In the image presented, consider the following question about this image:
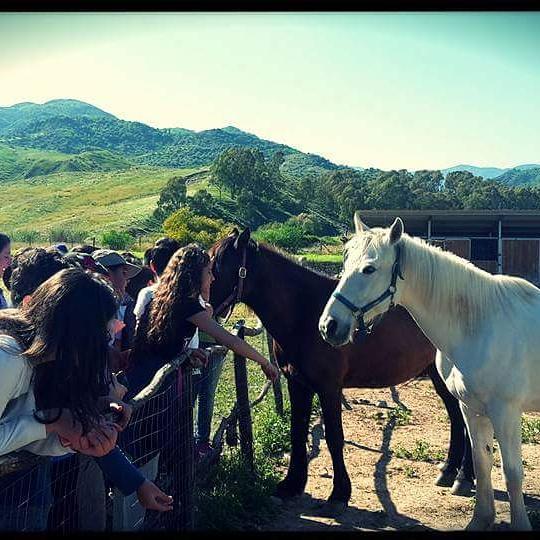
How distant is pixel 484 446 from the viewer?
4184 millimetres

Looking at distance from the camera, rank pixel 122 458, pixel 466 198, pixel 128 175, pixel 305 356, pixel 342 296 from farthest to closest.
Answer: pixel 128 175 < pixel 466 198 < pixel 305 356 < pixel 342 296 < pixel 122 458

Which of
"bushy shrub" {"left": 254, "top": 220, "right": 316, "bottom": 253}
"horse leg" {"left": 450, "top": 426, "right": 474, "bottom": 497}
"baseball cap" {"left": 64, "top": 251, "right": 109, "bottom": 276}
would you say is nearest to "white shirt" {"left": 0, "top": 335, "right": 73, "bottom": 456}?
"baseball cap" {"left": 64, "top": 251, "right": 109, "bottom": 276}

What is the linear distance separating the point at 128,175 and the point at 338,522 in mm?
129709

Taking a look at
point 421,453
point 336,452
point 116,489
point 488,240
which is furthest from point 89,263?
point 488,240

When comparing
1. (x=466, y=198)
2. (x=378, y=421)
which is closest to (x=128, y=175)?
(x=466, y=198)

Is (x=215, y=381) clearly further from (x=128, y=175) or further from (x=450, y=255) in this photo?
(x=128, y=175)

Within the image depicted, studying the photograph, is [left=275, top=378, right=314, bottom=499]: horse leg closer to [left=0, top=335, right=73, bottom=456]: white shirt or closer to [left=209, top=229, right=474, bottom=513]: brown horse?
[left=209, top=229, right=474, bottom=513]: brown horse

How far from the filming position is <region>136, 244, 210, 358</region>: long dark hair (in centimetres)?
365

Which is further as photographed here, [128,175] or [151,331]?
[128,175]

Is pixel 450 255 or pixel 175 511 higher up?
pixel 450 255

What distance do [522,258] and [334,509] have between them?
54.5 ft

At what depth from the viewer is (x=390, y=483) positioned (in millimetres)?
5445

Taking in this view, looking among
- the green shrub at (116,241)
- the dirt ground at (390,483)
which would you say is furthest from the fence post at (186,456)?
the green shrub at (116,241)

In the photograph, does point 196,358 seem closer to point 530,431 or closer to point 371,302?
point 371,302
